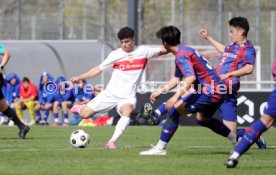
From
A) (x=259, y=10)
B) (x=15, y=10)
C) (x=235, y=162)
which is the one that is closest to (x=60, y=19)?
(x=15, y=10)

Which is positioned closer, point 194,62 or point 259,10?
point 194,62

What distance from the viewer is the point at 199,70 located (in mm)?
12242

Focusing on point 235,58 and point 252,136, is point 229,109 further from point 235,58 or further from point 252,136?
point 252,136

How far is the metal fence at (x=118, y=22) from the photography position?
98.8ft

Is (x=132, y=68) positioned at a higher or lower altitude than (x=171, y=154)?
higher

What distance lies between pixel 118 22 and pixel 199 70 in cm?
1987

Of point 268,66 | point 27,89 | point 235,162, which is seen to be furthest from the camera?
point 268,66

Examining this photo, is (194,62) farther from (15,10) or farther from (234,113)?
(15,10)

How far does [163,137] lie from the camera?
12453mm

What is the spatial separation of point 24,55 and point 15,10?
1688mm

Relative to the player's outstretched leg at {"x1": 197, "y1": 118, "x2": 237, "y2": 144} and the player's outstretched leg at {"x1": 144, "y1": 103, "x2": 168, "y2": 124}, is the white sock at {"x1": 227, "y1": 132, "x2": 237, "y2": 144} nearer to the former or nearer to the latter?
the player's outstretched leg at {"x1": 197, "y1": 118, "x2": 237, "y2": 144}

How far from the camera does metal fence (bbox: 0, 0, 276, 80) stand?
30.1m

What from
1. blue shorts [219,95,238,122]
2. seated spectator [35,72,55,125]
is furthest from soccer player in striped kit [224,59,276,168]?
seated spectator [35,72,55,125]

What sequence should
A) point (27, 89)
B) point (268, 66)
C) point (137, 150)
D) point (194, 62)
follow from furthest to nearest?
point (268, 66) < point (27, 89) < point (137, 150) < point (194, 62)
